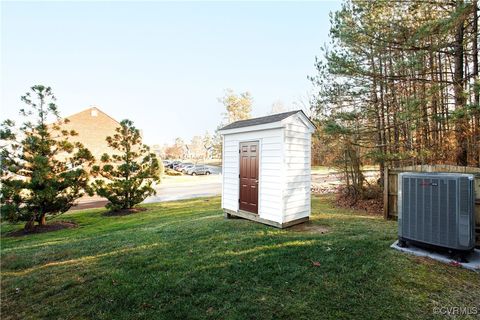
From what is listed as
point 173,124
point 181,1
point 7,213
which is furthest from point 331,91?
point 173,124

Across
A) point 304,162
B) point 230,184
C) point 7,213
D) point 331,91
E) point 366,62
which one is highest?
point 366,62

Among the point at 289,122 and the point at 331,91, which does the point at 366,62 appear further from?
the point at 289,122

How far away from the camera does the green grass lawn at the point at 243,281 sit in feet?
6.81

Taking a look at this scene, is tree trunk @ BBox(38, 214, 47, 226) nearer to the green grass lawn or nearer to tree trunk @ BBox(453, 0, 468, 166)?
the green grass lawn

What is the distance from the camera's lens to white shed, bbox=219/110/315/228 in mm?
4594

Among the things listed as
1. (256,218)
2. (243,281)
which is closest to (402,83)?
(256,218)

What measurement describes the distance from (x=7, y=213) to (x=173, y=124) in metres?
52.8

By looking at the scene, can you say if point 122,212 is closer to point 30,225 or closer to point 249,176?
point 30,225

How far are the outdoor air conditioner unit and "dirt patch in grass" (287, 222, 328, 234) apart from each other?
1.49m

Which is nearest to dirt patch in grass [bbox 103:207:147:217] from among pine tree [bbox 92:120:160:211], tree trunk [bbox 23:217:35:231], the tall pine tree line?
pine tree [bbox 92:120:160:211]

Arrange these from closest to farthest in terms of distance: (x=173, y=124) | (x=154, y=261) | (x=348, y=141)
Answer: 1. (x=154, y=261)
2. (x=348, y=141)
3. (x=173, y=124)

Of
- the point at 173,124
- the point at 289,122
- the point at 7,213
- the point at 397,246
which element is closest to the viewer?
the point at 397,246

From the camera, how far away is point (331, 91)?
8320 millimetres

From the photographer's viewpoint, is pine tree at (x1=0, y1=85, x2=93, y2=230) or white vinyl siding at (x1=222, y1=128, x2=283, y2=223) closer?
white vinyl siding at (x1=222, y1=128, x2=283, y2=223)
